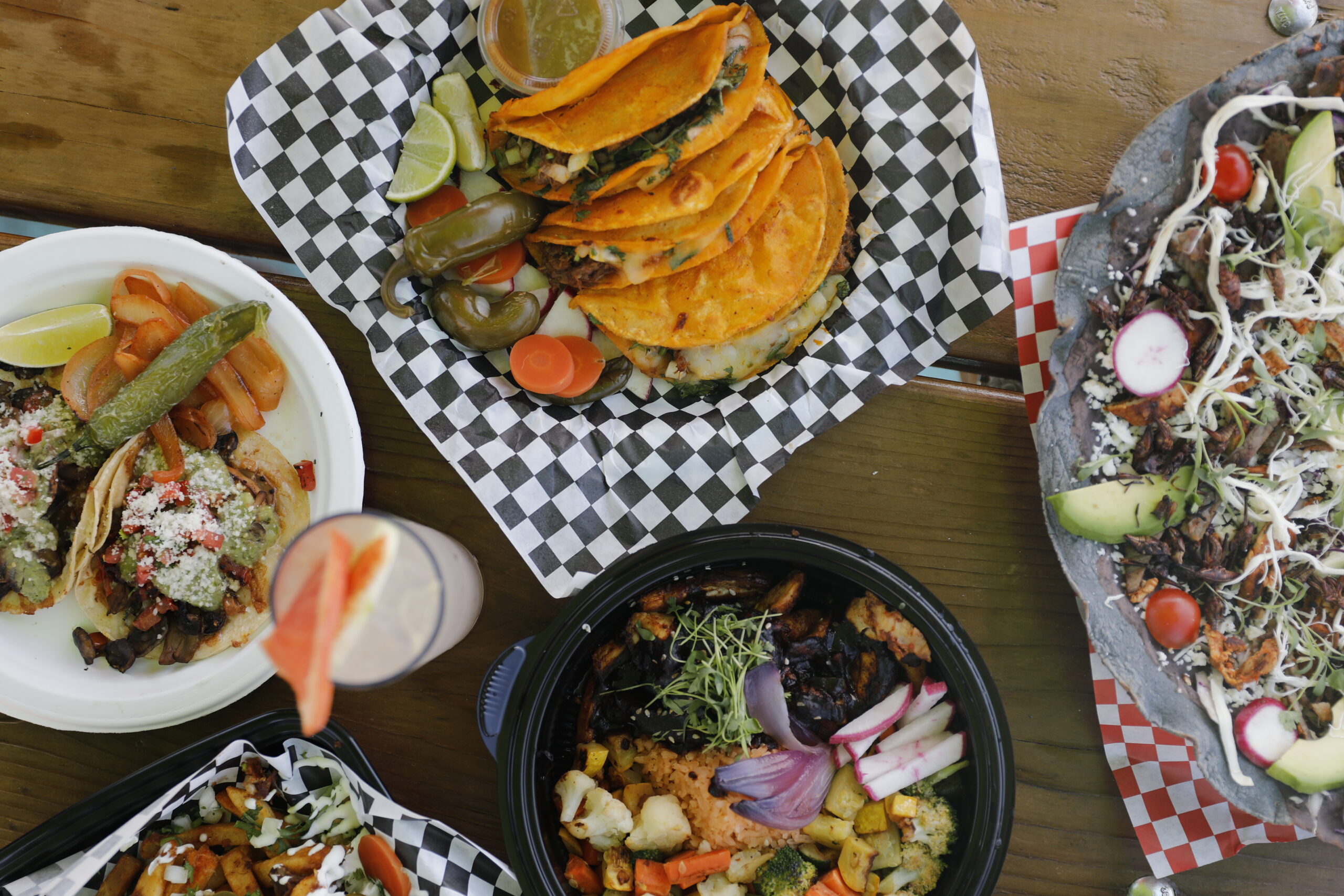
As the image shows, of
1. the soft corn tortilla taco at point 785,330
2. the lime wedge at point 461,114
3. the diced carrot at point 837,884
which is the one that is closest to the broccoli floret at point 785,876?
the diced carrot at point 837,884

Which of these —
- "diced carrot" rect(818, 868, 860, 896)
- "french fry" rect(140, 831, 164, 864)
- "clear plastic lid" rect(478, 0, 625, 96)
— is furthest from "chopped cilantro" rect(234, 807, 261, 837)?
"clear plastic lid" rect(478, 0, 625, 96)

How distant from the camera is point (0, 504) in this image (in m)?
2.05

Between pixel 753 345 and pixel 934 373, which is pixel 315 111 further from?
pixel 934 373

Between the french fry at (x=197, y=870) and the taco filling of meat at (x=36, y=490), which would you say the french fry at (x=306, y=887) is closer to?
the french fry at (x=197, y=870)

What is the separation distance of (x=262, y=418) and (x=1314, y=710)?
2918 mm

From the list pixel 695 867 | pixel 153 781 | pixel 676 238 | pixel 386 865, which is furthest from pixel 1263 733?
pixel 153 781

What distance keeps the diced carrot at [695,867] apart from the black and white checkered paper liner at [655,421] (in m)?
0.74

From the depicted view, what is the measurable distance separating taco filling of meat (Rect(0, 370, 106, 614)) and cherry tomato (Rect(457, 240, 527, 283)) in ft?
3.63

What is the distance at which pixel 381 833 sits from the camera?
213 cm

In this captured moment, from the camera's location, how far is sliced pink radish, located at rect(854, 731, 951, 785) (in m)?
2.02

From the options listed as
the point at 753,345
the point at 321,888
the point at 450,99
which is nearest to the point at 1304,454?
the point at 753,345

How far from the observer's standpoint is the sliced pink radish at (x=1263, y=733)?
6.57 ft

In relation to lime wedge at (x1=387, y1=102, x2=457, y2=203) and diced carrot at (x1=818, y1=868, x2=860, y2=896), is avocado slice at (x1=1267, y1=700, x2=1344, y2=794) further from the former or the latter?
lime wedge at (x1=387, y1=102, x2=457, y2=203)

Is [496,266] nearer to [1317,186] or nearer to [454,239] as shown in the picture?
[454,239]
